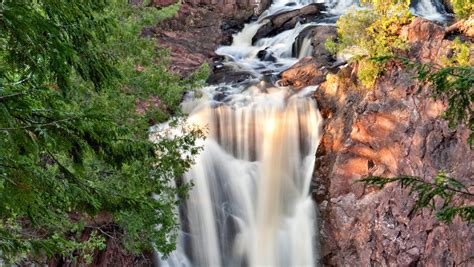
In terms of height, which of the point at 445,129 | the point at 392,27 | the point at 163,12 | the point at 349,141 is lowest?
the point at 349,141

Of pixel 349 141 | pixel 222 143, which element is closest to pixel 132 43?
pixel 222 143

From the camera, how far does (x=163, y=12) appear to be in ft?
39.1

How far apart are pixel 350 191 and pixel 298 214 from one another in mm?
1824

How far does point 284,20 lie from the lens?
80.7 feet

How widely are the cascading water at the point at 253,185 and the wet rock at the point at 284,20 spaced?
984 cm

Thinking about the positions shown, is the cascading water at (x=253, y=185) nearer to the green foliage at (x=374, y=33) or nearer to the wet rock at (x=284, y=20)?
the green foliage at (x=374, y=33)

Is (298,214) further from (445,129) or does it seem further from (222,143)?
(445,129)

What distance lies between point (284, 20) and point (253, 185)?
1428cm

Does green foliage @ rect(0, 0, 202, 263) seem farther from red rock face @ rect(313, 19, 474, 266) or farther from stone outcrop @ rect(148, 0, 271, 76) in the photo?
stone outcrop @ rect(148, 0, 271, 76)

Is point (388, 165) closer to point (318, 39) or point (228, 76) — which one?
point (228, 76)

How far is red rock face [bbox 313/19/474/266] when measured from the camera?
396 inches

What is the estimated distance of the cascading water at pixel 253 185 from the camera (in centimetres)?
1239

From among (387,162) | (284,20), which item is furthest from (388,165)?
(284,20)

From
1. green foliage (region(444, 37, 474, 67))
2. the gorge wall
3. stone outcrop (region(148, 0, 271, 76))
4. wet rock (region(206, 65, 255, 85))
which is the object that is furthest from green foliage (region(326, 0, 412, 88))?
stone outcrop (region(148, 0, 271, 76))
